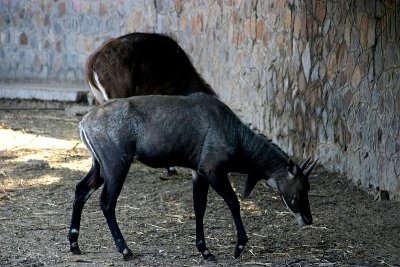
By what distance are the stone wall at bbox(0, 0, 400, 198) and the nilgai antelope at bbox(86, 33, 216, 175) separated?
1.21 metres

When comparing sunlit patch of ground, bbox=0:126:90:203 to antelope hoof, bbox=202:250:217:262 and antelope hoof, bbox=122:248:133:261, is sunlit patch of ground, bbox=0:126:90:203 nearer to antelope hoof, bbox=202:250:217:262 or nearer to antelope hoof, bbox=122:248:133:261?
antelope hoof, bbox=122:248:133:261

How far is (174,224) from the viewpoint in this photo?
25.9 feet

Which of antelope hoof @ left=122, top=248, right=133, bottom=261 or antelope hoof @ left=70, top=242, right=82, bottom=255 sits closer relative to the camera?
antelope hoof @ left=122, top=248, right=133, bottom=261

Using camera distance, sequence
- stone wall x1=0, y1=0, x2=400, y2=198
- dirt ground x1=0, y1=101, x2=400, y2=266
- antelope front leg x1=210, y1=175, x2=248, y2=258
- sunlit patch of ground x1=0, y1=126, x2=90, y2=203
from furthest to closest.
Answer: sunlit patch of ground x1=0, y1=126, x2=90, y2=203, stone wall x1=0, y1=0, x2=400, y2=198, dirt ground x1=0, y1=101, x2=400, y2=266, antelope front leg x1=210, y1=175, x2=248, y2=258

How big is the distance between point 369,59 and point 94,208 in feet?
9.54

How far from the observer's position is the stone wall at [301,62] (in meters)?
8.64

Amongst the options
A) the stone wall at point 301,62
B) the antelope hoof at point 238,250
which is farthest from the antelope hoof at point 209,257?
the stone wall at point 301,62

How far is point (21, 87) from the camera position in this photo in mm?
15297

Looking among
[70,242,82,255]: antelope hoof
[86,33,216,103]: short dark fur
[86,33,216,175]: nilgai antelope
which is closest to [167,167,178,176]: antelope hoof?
[86,33,216,175]: nilgai antelope

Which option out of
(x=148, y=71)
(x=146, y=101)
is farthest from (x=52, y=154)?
(x=146, y=101)

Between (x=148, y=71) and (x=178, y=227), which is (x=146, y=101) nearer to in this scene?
(x=178, y=227)

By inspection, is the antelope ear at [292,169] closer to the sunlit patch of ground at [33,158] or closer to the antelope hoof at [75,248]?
the antelope hoof at [75,248]

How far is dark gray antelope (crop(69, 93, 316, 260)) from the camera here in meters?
6.73

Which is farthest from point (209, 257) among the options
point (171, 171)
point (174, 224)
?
point (171, 171)
